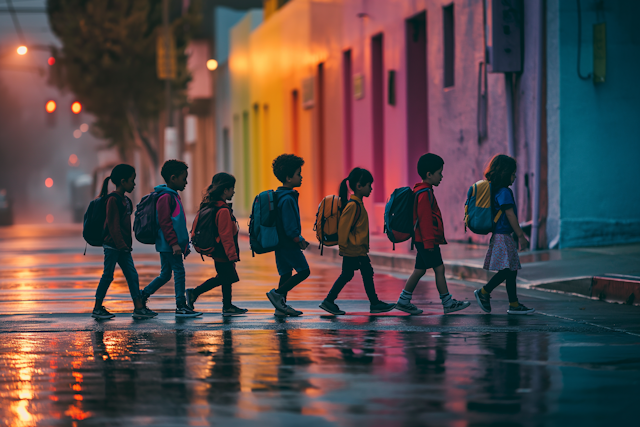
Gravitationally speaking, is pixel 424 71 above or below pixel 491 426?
above

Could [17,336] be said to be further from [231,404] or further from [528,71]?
[528,71]

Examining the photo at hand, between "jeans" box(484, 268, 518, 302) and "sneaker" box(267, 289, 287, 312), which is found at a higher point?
"jeans" box(484, 268, 518, 302)

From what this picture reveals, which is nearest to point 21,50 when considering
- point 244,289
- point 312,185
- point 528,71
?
point 312,185

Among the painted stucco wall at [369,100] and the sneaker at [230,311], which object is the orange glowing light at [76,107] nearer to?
the painted stucco wall at [369,100]

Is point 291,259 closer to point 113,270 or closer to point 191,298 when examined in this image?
point 191,298

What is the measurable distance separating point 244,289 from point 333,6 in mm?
20047

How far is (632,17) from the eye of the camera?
54.8 ft

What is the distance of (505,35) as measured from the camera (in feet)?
57.1

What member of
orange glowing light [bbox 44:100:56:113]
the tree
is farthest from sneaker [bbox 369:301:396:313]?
the tree

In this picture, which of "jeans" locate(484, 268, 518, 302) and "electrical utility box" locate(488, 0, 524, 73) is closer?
"jeans" locate(484, 268, 518, 302)

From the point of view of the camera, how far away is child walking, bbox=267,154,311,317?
32.6 feet

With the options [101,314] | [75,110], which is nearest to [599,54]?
[101,314]

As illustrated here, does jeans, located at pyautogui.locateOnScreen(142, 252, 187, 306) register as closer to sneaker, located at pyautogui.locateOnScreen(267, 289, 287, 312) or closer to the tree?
sneaker, located at pyautogui.locateOnScreen(267, 289, 287, 312)

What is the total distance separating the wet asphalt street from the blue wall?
5.02m
